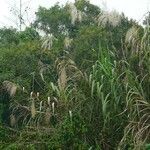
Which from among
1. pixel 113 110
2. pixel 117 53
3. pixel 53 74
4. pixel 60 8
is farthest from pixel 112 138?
pixel 60 8

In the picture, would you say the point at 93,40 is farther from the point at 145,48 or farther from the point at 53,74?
the point at 145,48

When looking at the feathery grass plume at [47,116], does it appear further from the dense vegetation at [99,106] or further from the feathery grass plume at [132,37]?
the feathery grass plume at [132,37]

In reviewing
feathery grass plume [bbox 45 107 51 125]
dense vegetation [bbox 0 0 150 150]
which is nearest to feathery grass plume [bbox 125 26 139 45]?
dense vegetation [bbox 0 0 150 150]

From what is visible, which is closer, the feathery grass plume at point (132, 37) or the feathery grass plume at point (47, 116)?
the feathery grass plume at point (132, 37)

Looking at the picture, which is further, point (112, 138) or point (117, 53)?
point (117, 53)

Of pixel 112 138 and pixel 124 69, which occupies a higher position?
pixel 124 69

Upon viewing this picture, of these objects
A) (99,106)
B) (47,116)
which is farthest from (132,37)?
(47,116)

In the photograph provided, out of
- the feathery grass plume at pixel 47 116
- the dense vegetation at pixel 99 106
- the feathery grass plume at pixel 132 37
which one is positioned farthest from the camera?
the feathery grass plume at pixel 47 116

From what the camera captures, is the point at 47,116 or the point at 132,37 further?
the point at 47,116

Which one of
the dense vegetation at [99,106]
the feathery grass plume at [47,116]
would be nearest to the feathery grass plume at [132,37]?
the dense vegetation at [99,106]

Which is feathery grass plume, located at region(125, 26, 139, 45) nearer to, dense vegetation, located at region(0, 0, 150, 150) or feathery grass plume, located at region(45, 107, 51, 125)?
dense vegetation, located at region(0, 0, 150, 150)

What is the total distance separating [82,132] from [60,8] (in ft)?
45.1

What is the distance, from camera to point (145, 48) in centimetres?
748

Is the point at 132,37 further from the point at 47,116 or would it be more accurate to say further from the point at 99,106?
the point at 47,116
